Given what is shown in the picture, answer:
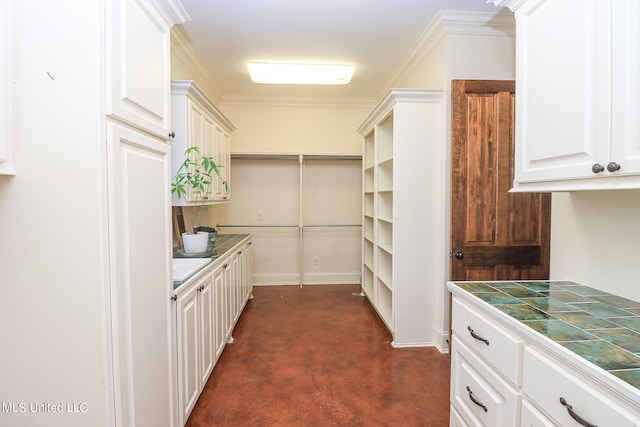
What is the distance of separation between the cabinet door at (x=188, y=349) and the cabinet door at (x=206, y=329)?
Answer: 0.07 meters

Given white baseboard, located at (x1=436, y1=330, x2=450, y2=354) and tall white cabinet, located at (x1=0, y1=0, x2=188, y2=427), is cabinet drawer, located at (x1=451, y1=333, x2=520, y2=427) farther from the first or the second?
tall white cabinet, located at (x1=0, y1=0, x2=188, y2=427)

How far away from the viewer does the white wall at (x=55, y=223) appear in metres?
0.94

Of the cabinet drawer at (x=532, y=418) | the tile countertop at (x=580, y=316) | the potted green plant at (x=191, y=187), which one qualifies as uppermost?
the potted green plant at (x=191, y=187)

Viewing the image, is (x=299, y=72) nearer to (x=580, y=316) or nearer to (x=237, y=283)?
(x=237, y=283)

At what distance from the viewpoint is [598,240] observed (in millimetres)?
1440

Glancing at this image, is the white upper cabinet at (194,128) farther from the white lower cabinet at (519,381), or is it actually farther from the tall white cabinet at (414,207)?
the white lower cabinet at (519,381)

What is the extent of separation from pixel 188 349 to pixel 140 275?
74cm

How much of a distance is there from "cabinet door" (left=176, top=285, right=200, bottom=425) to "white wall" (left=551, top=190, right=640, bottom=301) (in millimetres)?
1955

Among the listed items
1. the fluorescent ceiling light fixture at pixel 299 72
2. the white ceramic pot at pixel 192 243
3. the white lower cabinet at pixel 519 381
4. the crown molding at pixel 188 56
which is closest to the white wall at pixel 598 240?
the white lower cabinet at pixel 519 381

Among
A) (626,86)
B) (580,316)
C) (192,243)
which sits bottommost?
(580,316)

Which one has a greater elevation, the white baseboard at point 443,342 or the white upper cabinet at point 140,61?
the white upper cabinet at point 140,61

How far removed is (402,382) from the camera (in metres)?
2.25

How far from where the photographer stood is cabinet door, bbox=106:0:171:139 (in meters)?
1.03

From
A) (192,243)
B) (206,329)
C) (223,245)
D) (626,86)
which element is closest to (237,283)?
(223,245)
